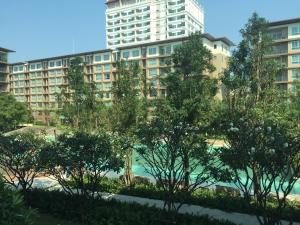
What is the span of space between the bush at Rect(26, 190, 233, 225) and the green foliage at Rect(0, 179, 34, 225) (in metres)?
6.32

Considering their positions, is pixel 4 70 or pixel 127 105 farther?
pixel 4 70

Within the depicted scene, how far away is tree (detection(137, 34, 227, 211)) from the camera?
38.2 feet

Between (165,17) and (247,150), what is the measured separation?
3944 inches

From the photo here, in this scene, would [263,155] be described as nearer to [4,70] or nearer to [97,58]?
[97,58]

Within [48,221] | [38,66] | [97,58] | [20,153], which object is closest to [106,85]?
[97,58]

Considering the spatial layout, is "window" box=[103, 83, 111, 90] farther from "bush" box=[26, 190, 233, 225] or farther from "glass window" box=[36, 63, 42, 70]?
"bush" box=[26, 190, 233, 225]

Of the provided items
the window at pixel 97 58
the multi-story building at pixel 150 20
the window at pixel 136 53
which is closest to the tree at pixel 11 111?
the window at pixel 97 58

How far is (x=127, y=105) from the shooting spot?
61.5 ft

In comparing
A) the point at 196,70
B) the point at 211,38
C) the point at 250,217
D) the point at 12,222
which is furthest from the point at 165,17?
the point at 12,222

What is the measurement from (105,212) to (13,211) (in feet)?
23.2

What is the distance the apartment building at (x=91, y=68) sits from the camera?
6844cm

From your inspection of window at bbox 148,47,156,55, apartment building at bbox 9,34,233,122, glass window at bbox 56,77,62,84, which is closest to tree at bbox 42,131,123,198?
apartment building at bbox 9,34,233,122

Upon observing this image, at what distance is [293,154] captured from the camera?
8969 mm

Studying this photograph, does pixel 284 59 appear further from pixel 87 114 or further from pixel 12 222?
pixel 12 222
